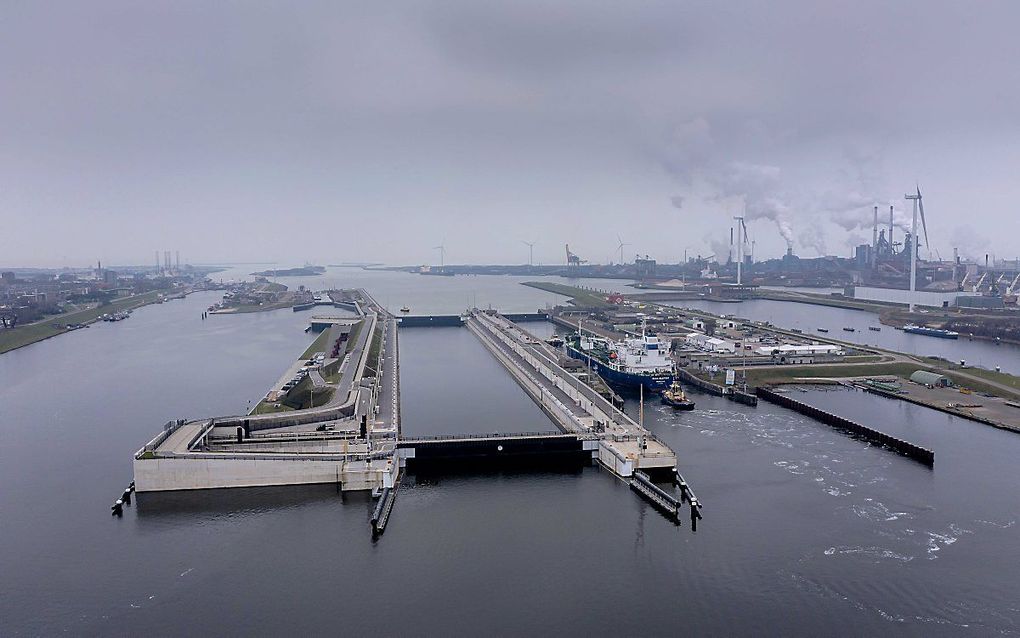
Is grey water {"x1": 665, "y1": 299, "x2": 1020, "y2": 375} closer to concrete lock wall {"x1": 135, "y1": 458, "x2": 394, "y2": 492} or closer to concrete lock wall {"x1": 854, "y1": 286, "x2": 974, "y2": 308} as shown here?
concrete lock wall {"x1": 854, "y1": 286, "x2": 974, "y2": 308}

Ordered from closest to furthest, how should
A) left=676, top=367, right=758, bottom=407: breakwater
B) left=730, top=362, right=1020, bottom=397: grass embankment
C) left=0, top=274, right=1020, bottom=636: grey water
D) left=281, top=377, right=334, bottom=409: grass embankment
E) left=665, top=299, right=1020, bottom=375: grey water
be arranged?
left=0, top=274, right=1020, bottom=636: grey water
left=281, top=377, right=334, bottom=409: grass embankment
left=676, top=367, right=758, bottom=407: breakwater
left=730, top=362, right=1020, bottom=397: grass embankment
left=665, top=299, right=1020, bottom=375: grey water

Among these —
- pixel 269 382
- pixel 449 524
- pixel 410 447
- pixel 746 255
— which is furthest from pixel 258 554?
pixel 746 255

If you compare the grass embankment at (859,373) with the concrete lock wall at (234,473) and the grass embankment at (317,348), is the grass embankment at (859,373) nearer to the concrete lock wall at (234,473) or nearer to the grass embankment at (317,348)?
the concrete lock wall at (234,473)

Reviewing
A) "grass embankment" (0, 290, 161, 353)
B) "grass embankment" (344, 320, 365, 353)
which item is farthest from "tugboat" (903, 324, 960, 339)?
"grass embankment" (0, 290, 161, 353)

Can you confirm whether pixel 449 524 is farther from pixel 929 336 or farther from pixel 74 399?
pixel 929 336

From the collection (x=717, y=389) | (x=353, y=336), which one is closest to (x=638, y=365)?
(x=717, y=389)
